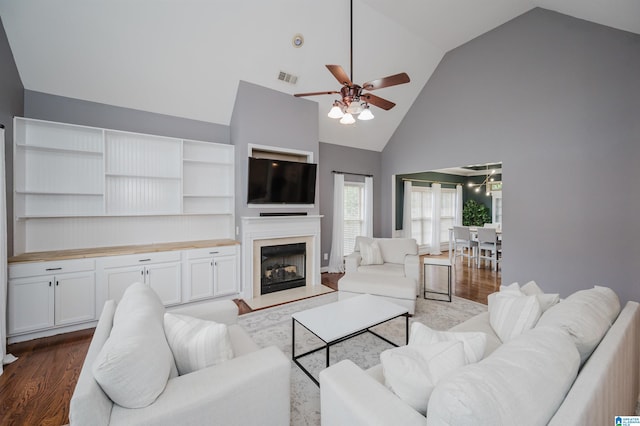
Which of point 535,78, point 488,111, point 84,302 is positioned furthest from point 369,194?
point 84,302

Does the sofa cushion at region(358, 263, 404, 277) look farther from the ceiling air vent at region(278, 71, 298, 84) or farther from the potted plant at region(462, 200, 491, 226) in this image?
the potted plant at region(462, 200, 491, 226)

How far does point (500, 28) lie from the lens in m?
3.77

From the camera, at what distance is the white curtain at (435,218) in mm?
7285

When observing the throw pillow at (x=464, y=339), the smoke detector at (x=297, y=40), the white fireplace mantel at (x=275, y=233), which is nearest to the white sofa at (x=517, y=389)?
the throw pillow at (x=464, y=339)

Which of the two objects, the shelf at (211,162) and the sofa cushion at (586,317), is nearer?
the sofa cushion at (586,317)

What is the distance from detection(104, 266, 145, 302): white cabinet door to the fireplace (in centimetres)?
159

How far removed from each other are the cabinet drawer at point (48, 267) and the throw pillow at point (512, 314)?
397 centimetres

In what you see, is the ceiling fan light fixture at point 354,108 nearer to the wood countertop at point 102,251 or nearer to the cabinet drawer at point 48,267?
the wood countertop at point 102,251

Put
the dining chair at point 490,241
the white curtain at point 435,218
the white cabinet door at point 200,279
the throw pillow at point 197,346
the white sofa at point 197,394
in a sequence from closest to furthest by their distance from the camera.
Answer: the white sofa at point 197,394 → the throw pillow at point 197,346 → the white cabinet door at point 200,279 → the dining chair at point 490,241 → the white curtain at point 435,218

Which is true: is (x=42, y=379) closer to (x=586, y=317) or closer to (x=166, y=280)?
(x=166, y=280)

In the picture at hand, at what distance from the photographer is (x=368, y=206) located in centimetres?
574

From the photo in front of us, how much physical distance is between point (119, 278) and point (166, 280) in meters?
0.48

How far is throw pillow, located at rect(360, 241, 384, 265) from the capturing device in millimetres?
3986

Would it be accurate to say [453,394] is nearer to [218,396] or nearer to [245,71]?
[218,396]
